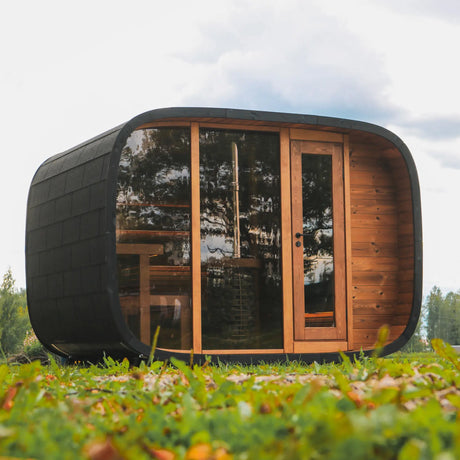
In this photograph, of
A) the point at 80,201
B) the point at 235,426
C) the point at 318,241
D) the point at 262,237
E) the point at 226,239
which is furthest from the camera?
the point at 318,241

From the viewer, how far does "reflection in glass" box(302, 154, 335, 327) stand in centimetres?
597

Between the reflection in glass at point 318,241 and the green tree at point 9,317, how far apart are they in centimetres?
657

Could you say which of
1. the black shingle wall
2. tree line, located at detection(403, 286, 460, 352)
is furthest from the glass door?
tree line, located at detection(403, 286, 460, 352)

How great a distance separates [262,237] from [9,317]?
665 cm

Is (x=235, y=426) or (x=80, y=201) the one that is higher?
(x=80, y=201)

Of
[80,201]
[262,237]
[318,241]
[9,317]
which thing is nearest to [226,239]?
[262,237]

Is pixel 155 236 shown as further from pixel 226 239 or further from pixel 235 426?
pixel 235 426

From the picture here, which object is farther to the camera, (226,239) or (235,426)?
(226,239)

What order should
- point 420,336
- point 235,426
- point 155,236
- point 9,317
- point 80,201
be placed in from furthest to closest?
point 420,336 < point 9,317 < point 155,236 < point 80,201 < point 235,426

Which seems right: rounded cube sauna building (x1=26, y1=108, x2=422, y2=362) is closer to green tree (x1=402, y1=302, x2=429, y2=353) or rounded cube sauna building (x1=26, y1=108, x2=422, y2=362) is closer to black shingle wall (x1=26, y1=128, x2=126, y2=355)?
black shingle wall (x1=26, y1=128, x2=126, y2=355)

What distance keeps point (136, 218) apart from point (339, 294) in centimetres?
213

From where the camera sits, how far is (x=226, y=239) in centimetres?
559

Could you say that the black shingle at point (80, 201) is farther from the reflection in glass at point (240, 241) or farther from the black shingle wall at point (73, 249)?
the reflection in glass at point (240, 241)

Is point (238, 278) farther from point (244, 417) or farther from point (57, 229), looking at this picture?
Result: point (244, 417)
